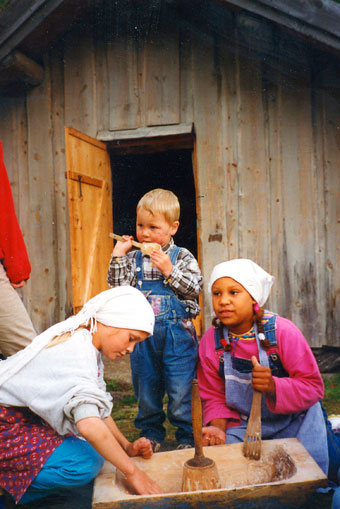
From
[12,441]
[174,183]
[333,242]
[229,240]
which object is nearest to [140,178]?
[174,183]

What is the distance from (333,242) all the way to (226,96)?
1.94 meters

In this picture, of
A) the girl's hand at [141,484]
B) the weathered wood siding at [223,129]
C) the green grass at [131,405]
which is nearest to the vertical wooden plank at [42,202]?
the weathered wood siding at [223,129]

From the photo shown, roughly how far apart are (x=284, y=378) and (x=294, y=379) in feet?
0.18

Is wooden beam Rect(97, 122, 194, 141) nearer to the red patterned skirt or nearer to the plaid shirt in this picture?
the plaid shirt

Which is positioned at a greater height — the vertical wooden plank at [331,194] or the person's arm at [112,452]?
the vertical wooden plank at [331,194]

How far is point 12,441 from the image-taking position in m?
2.17

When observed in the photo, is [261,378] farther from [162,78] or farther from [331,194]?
[162,78]

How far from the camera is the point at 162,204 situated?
3.06 meters

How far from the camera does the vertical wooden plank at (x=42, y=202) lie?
18.8 ft

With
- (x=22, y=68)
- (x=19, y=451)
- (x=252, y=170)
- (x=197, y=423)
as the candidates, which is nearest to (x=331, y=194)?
(x=252, y=170)

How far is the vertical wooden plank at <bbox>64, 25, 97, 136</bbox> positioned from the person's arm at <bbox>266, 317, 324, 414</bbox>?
3.89 m

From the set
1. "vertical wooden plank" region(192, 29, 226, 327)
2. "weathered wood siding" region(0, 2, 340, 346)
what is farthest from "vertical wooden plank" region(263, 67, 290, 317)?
"vertical wooden plank" region(192, 29, 226, 327)

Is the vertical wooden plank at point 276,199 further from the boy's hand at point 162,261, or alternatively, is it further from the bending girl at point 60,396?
the bending girl at point 60,396

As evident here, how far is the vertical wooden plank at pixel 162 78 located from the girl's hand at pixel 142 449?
3982mm
